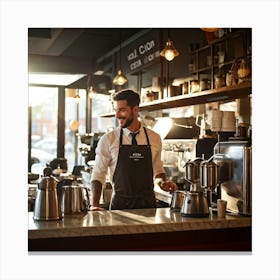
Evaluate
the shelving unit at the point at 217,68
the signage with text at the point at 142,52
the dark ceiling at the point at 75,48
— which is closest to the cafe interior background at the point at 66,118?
the dark ceiling at the point at 75,48

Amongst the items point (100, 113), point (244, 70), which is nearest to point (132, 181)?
point (244, 70)

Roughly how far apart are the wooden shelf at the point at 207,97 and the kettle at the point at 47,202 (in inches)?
62.7

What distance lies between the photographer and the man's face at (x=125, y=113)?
3.22 meters

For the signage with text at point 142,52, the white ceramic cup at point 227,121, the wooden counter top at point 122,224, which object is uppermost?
the signage with text at point 142,52

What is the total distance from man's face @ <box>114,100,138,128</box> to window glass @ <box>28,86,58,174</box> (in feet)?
14.3

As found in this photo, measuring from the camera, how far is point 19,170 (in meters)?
2.14

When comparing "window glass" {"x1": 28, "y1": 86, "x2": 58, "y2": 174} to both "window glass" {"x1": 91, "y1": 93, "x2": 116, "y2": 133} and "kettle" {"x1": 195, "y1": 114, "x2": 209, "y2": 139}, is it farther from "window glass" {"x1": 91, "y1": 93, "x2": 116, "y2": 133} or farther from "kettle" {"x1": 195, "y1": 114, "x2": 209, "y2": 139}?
"kettle" {"x1": 195, "y1": 114, "x2": 209, "y2": 139}

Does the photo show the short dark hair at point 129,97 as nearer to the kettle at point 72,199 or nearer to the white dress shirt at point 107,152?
the white dress shirt at point 107,152

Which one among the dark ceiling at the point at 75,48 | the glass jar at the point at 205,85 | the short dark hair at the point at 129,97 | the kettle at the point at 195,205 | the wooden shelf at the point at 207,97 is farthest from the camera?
the dark ceiling at the point at 75,48

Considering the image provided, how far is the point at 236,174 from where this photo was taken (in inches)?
102

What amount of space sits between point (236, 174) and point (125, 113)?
100cm

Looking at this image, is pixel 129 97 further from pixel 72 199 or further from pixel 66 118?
pixel 66 118
